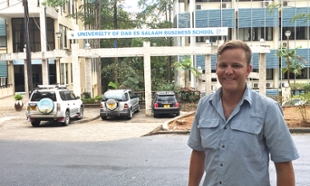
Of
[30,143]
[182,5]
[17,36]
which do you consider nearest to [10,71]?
[17,36]

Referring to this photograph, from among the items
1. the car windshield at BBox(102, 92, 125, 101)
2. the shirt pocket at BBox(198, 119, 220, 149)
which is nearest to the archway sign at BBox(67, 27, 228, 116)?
the car windshield at BBox(102, 92, 125, 101)

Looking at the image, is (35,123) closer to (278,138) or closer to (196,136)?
(196,136)

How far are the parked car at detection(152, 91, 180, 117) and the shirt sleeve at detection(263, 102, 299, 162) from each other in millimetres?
16632

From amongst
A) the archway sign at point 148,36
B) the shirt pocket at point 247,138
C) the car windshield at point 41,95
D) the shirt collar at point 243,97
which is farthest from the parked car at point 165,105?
the shirt pocket at point 247,138

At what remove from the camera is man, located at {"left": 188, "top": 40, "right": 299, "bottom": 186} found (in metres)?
2.33

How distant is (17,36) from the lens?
108ft

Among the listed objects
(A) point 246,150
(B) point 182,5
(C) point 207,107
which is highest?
(B) point 182,5

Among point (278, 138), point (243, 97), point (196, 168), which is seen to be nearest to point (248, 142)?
point (278, 138)

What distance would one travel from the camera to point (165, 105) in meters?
19.0

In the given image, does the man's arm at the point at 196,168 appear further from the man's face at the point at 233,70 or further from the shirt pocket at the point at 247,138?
the man's face at the point at 233,70

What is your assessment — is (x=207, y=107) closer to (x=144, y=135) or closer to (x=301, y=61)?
(x=144, y=135)

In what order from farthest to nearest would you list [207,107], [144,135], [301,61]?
[301,61] < [144,135] < [207,107]

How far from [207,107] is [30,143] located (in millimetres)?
9552

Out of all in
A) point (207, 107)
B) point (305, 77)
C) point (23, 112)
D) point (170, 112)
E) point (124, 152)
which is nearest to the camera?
point (207, 107)
